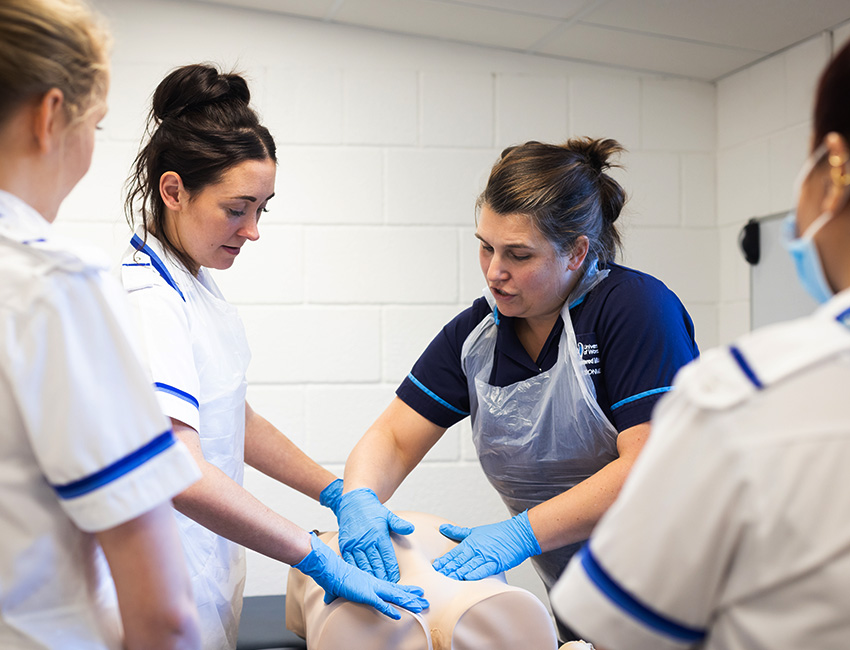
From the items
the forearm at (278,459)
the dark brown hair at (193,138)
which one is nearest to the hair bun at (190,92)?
the dark brown hair at (193,138)

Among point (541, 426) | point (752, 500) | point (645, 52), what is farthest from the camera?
point (645, 52)

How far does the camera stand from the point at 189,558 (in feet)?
4.31

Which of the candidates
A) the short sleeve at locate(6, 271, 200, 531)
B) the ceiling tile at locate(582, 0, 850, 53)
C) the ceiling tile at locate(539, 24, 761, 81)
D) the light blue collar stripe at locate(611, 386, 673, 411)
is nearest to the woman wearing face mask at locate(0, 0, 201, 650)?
the short sleeve at locate(6, 271, 200, 531)

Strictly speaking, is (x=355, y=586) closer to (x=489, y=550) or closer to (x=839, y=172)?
(x=489, y=550)

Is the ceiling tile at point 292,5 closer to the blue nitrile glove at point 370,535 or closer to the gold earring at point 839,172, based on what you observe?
the blue nitrile glove at point 370,535

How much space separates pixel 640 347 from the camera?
57.0 inches

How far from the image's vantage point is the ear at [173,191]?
1.42 metres

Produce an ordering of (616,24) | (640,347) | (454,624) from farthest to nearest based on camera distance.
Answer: (616,24) → (640,347) → (454,624)

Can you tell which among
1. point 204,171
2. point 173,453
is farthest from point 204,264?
point 173,453

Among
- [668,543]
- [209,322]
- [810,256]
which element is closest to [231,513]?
[209,322]

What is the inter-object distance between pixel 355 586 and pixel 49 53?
86 centimetres

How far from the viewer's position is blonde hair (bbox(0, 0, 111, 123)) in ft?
2.21

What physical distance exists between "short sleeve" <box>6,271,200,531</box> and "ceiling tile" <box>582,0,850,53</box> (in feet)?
6.46

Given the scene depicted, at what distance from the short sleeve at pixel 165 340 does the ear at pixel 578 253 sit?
0.77m
